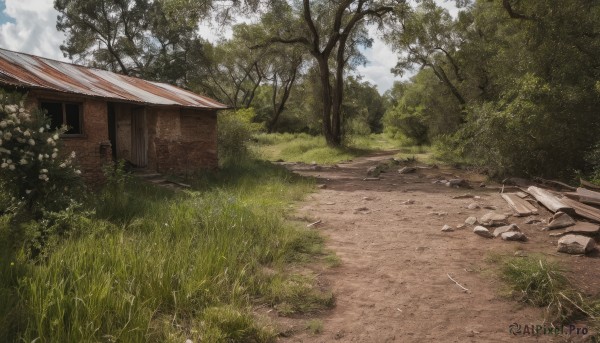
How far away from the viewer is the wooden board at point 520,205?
23.8ft

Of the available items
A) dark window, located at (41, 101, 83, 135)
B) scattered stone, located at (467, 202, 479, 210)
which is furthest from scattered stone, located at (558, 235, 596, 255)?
dark window, located at (41, 101, 83, 135)

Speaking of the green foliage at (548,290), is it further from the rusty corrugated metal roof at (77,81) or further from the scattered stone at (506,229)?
the rusty corrugated metal roof at (77,81)

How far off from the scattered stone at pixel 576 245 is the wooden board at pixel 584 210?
109 cm

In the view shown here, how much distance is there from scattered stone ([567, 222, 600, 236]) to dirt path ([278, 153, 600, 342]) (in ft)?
1.34

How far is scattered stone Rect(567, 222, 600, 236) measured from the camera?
228 inches

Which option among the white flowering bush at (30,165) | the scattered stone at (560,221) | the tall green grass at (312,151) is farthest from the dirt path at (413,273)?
the tall green grass at (312,151)

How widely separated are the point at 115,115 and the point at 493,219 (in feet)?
34.6

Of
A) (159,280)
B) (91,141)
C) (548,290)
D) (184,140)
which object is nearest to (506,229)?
(548,290)

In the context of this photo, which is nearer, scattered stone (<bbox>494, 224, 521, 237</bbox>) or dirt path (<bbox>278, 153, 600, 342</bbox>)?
dirt path (<bbox>278, 153, 600, 342</bbox>)

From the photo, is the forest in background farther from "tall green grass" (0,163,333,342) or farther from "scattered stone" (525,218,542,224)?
"tall green grass" (0,163,333,342)

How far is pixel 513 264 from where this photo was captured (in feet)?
15.0

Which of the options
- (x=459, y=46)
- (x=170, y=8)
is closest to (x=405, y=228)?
(x=170, y=8)

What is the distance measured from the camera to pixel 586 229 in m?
5.89

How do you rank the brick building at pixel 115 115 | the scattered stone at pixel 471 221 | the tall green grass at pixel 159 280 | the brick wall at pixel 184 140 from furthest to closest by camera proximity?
the brick wall at pixel 184 140
the brick building at pixel 115 115
the scattered stone at pixel 471 221
the tall green grass at pixel 159 280
